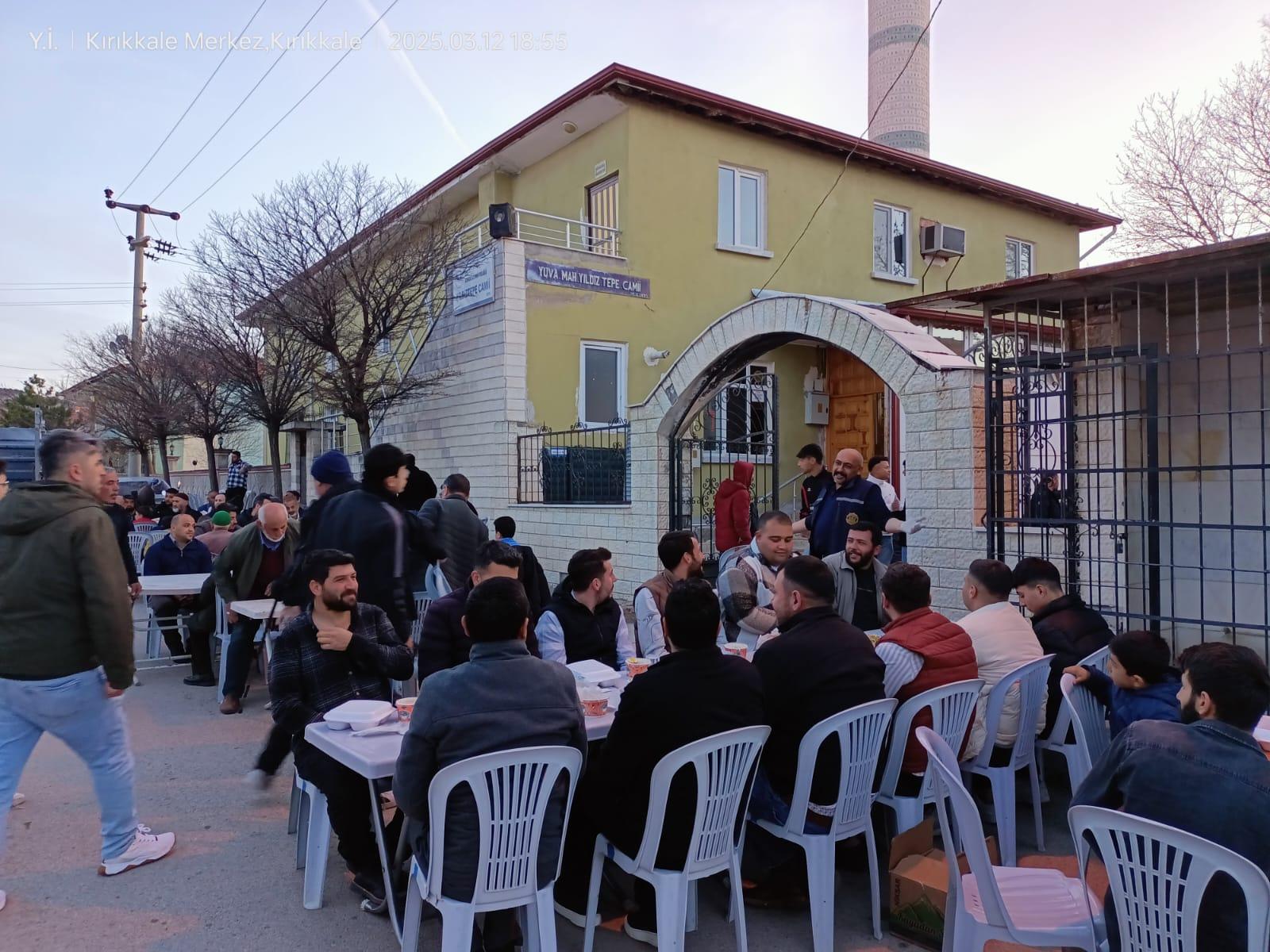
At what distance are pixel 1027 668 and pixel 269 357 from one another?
47.9ft

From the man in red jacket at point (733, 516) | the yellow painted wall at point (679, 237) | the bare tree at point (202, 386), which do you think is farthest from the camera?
the bare tree at point (202, 386)

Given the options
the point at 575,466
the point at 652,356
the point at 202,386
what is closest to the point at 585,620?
the point at 575,466

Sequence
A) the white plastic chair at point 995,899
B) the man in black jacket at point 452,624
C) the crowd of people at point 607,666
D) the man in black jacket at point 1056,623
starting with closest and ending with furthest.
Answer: the crowd of people at point 607,666 → the white plastic chair at point 995,899 → the man in black jacket at point 452,624 → the man in black jacket at point 1056,623

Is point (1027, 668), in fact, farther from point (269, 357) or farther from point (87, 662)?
point (269, 357)

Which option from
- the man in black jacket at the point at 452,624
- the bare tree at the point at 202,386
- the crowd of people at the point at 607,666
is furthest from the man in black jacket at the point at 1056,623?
the bare tree at the point at 202,386

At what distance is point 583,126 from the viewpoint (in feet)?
44.3

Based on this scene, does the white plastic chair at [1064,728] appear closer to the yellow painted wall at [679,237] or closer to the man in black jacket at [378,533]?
the man in black jacket at [378,533]

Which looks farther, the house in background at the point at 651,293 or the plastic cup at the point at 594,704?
the house in background at the point at 651,293

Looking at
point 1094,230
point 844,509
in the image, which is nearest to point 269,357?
point 844,509

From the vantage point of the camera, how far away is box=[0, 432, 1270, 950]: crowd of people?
237 cm

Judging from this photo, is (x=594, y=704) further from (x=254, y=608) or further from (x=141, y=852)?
(x=254, y=608)

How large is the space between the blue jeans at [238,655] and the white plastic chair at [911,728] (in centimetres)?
475

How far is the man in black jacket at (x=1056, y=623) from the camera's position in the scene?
436 cm

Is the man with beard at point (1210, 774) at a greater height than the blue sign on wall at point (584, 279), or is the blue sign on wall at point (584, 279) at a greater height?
the blue sign on wall at point (584, 279)
